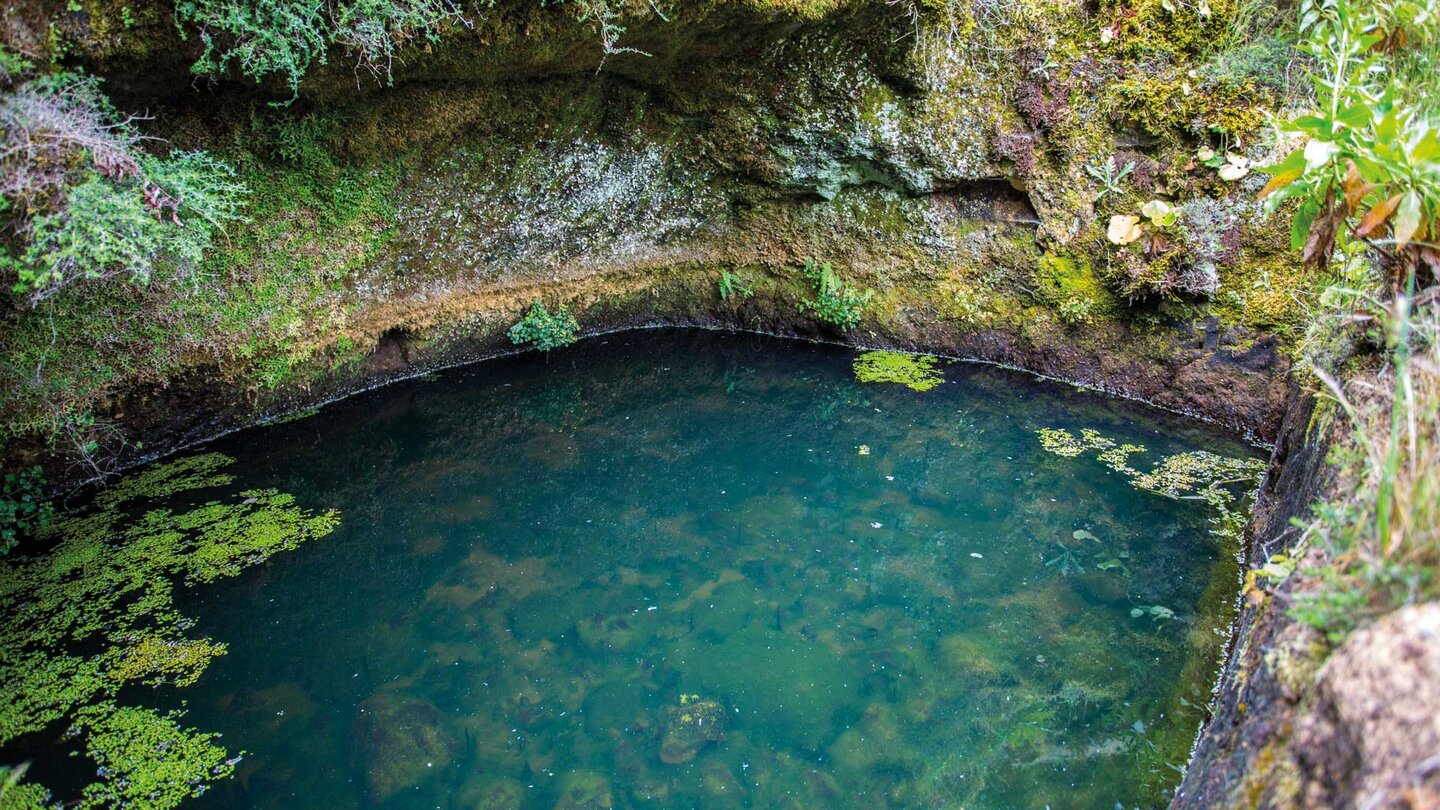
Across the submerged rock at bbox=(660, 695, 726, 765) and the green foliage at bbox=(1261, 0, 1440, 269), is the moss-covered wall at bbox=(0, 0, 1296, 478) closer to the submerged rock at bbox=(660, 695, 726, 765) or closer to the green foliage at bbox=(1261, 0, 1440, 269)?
the green foliage at bbox=(1261, 0, 1440, 269)

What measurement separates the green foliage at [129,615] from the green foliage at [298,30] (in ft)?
7.04

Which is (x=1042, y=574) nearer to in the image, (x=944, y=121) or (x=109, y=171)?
(x=944, y=121)

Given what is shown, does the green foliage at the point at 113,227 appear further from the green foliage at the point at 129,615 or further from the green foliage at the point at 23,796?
the green foliage at the point at 23,796

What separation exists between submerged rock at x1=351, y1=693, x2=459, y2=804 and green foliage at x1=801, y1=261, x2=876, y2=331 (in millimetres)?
3903

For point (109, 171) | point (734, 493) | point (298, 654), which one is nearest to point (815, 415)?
point (734, 493)

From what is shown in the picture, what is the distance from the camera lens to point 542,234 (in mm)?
5914

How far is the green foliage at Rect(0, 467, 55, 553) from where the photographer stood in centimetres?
403

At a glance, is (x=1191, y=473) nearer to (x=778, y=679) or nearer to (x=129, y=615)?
(x=778, y=679)

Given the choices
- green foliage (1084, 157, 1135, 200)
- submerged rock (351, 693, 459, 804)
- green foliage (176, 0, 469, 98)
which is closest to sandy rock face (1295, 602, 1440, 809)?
submerged rock (351, 693, 459, 804)

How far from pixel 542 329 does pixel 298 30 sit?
8.86ft

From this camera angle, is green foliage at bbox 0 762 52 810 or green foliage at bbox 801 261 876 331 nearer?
green foliage at bbox 0 762 52 810

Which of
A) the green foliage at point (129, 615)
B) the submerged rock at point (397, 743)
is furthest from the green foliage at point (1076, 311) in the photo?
the green foliage at point (129, 615)

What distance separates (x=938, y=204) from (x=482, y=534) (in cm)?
365

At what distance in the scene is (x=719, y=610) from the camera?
11.9 ft
